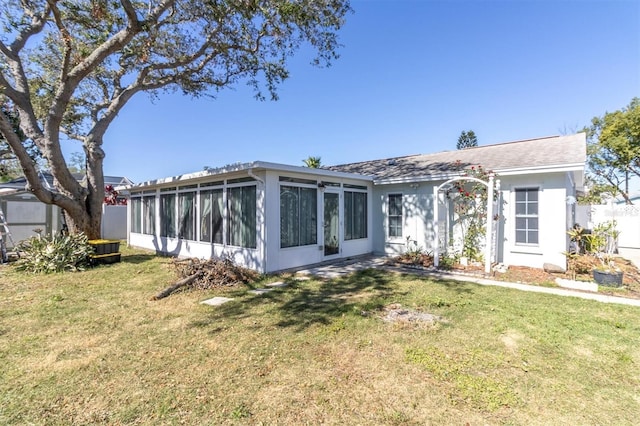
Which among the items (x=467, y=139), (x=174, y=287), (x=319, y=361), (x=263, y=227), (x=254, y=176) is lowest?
Answer: (x=319, y=361)

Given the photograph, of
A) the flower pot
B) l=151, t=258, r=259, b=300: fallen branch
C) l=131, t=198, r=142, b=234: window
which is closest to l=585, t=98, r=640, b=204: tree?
the flower pot

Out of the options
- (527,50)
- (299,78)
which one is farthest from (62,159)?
(527,50)

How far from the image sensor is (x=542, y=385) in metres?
2.99

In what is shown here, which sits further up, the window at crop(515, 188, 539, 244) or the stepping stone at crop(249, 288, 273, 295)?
the window at crop(515, 188, 539, 244)

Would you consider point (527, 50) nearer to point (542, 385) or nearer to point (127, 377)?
point (542, 385)

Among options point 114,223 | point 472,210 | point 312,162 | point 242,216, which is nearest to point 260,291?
point 242,216

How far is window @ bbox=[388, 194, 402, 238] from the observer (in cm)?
1055

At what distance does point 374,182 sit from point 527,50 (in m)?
7.69

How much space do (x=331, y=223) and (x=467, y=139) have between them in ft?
127

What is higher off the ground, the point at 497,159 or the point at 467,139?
the point at 467,139

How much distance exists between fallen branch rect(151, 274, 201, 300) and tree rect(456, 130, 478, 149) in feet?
136

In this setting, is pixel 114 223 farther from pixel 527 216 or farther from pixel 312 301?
pixel 527 216

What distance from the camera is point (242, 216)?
843 cm

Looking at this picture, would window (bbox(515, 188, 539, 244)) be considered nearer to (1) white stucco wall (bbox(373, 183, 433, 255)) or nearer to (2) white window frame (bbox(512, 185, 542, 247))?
(2) white window frame (bbox(512, 185, 542, 247))
